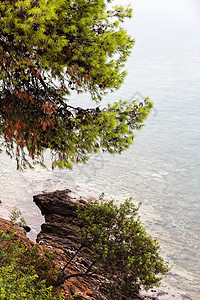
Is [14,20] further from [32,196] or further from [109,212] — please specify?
[32,196]

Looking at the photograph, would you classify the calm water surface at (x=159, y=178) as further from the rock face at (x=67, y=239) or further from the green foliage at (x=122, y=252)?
the green foliage at (x=122, y=252)

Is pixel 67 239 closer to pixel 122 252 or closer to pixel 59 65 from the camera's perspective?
pixel 122 252

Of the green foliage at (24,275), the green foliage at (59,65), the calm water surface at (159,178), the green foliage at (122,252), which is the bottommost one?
the green foliage at (24,275)

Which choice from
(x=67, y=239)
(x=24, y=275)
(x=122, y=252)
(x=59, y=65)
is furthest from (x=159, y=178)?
(x=24, y=275)

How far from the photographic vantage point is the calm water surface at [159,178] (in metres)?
10.6

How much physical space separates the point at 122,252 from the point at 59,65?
3.23m

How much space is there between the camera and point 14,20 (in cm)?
455

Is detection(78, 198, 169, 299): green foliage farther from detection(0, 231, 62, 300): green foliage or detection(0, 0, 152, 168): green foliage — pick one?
detection(0, 0, 152, 168): green foliage

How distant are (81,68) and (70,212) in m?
4.90

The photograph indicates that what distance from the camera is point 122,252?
18.5 feet

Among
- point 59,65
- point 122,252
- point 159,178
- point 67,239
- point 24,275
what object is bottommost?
point 24,275

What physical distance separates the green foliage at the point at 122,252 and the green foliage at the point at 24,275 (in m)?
0.82

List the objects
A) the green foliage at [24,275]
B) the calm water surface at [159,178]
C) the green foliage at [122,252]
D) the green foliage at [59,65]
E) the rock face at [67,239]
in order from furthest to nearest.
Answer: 1. the calm water surface at [159,178]
2. the rock face at [67,239]
3. the green foliage at [122,252]
4. the green foliage at [59,65]
5. the green foliage at [24,275]

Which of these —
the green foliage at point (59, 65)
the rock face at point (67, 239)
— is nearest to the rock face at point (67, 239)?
the rock face at point (67, 239)
